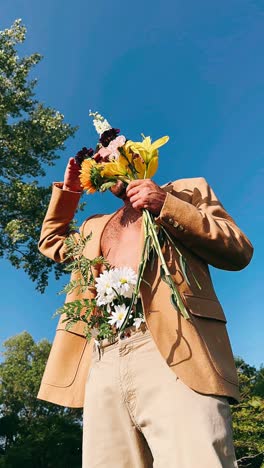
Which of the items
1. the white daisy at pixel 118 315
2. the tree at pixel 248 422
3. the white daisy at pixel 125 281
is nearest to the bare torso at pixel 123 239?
the white daisy at pixel 125 281

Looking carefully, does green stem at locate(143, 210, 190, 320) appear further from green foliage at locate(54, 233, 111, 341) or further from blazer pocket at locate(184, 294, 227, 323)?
green foliage at locate(54, 233, 111, 341)

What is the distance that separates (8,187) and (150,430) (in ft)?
34.3

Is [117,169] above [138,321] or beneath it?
above

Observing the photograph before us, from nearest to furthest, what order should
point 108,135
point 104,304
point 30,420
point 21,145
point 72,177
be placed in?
point 104,304, point 108,135, point 72,177, point 21,145, point 30,420

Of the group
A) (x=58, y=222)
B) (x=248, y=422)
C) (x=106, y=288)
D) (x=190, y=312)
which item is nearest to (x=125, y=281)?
(x=106, y=288)

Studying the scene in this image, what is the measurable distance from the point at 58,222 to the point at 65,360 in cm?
88

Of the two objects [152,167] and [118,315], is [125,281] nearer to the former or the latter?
[118,315]

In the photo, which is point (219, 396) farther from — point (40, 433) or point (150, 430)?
point (40, 433)

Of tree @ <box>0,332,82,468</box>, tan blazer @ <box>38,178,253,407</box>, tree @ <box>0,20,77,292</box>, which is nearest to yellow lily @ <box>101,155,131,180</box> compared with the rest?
tan blazer @ <box>38,178,253,407</box>

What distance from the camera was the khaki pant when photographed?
189 cm

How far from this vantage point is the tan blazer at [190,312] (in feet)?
6.80

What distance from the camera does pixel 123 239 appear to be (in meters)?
2.73

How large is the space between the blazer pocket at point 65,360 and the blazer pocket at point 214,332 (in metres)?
0.72

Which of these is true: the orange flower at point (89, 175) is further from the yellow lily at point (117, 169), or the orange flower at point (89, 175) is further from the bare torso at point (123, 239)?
the bare torso at point (123, 239)
